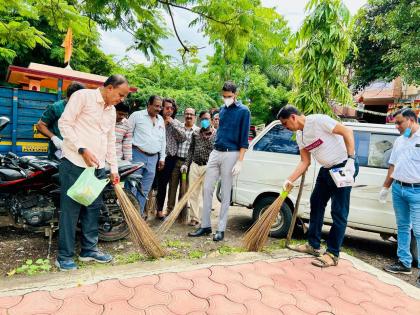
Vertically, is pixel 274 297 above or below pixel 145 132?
below

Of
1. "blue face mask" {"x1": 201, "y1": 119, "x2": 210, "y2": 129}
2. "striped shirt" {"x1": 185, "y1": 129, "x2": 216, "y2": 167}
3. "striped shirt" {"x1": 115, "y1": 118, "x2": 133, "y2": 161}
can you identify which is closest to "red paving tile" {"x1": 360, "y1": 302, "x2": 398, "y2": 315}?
"striped shirt" {"x1": 185, "y1": 129, "x2": 216, "y2": 167}

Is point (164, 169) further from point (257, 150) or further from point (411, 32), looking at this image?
point (411, 32)

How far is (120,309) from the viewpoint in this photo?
7.39ft

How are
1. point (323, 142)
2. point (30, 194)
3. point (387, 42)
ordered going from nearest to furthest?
point (323, 142), point (30, 194), point (387, 42)

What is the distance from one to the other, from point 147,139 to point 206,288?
2322 mm

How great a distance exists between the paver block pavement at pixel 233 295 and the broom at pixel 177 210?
1280mm

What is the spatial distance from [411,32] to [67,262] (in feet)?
36.3

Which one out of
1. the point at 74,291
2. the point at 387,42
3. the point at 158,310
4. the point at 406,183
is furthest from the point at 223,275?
the point at 387,42

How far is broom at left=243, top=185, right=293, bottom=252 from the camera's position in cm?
353

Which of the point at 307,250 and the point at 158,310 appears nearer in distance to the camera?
the point at 158,310

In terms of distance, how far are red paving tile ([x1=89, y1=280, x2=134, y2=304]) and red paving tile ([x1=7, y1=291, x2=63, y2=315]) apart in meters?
0.24

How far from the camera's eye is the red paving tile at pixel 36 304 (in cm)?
216

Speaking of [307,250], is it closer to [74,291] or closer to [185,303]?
[185,303]

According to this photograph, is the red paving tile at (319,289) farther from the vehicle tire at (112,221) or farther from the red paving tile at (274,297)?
the vehicle tire at (112,221)
